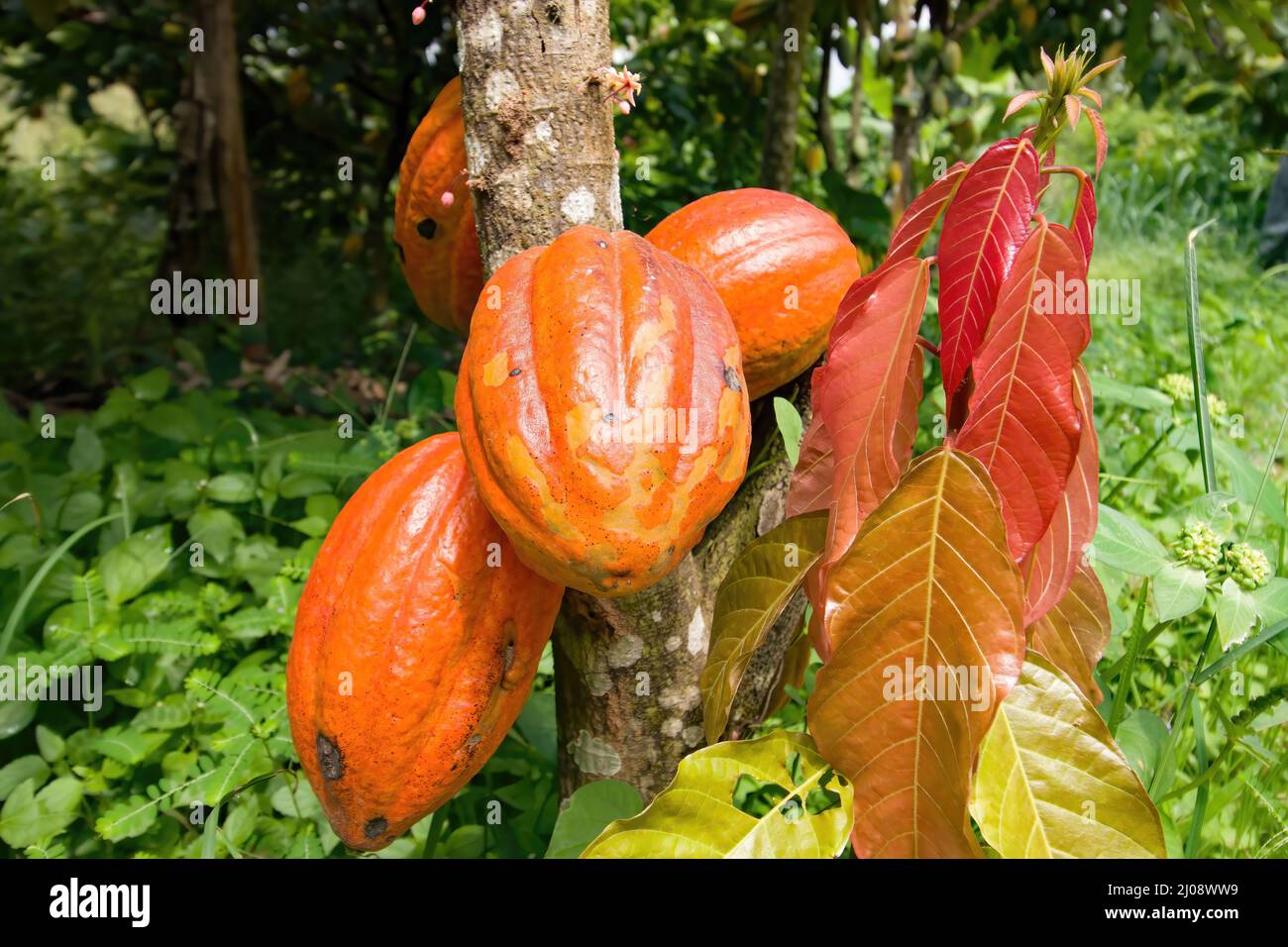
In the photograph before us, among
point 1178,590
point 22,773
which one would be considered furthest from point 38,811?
point 1178,590

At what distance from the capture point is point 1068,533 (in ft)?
2.84

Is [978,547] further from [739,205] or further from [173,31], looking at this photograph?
[173,31]

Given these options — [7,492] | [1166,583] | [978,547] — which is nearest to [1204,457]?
[1166,583]

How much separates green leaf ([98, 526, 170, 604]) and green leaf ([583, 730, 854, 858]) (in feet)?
3.58

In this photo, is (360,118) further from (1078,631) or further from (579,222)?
(1078,631)

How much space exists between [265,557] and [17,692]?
1.47ft

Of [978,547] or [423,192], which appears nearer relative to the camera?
[978,547]

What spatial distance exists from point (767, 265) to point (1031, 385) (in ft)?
1.01

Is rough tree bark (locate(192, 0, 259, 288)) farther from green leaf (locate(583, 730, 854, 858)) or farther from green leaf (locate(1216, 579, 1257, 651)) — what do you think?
green leaf (locate(1216, 579, 1257, 651))

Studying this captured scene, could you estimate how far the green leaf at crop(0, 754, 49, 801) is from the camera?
1.31 m

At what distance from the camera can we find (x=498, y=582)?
2.94ft

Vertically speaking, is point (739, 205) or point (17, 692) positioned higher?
point (739, 205)
